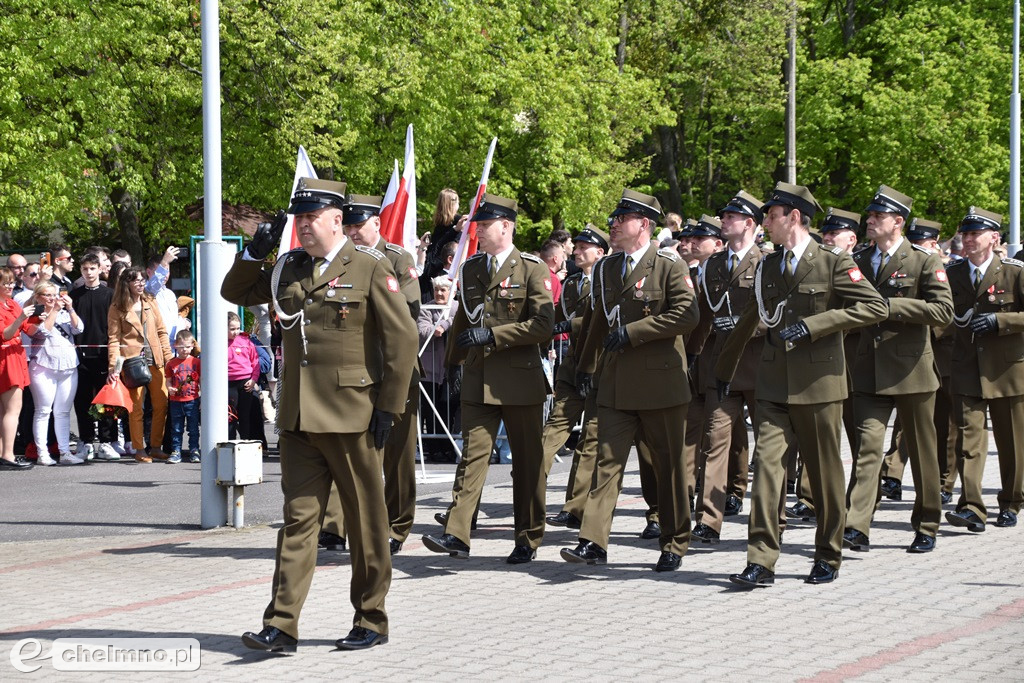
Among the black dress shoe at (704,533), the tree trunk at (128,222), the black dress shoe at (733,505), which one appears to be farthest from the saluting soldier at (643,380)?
the tree trunk at (128,222)

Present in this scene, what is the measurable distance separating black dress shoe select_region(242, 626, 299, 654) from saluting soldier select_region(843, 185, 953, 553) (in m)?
3.95

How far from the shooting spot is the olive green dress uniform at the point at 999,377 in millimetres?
10773

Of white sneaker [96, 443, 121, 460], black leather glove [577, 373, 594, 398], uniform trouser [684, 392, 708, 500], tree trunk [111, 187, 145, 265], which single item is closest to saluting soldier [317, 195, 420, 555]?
black leather glove [577, 373, 594, 398]

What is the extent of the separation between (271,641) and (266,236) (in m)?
1.75

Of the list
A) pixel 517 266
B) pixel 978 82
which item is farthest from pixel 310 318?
pixel 978 82

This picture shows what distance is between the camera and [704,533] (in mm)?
9914

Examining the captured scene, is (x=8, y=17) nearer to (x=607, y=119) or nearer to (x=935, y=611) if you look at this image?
(x=607, y=119)

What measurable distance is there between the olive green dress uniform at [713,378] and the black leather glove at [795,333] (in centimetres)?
120

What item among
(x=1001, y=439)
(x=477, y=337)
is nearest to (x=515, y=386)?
(x=477, y=337)

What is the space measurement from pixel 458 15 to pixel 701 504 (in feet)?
82.0

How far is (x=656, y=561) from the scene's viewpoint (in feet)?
30.9

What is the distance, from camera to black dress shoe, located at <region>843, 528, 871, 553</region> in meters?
9.54

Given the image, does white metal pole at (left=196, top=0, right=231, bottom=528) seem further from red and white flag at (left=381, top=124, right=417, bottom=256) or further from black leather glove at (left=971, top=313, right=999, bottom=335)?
black leather glove at (left=971, top=313, right=999, bottom=335)

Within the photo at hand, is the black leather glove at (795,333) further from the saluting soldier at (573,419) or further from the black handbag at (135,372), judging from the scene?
the black handbag at (135,372)
